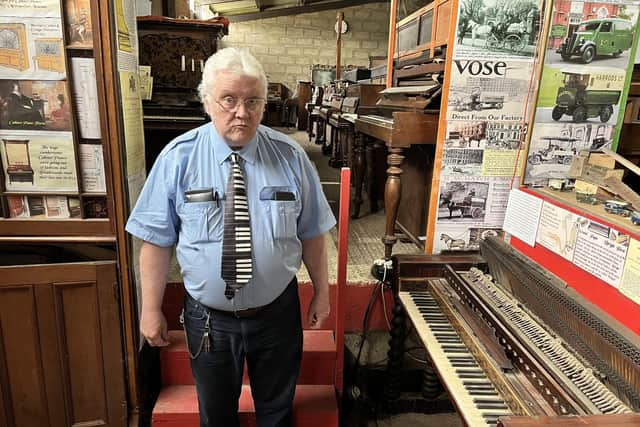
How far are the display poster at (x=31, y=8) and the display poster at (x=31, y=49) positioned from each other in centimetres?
1

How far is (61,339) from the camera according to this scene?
5.87ft

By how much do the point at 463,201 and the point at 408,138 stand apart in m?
0.43

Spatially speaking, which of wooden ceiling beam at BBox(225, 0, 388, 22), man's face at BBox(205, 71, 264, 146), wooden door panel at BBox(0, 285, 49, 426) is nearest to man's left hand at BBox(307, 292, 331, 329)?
man's face at BBox(205, 71, 264, 146)

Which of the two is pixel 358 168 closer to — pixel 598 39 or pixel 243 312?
pixel 598 39

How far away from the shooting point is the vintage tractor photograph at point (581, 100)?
2.04 m

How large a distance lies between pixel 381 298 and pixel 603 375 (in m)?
1.22

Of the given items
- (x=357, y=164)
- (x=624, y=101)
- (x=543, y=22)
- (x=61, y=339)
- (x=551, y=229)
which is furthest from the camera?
(x=357, y=164)

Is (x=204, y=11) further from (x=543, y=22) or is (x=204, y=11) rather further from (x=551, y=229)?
(x=551, y=229)

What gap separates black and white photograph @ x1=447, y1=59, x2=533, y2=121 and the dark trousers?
48.4 inches

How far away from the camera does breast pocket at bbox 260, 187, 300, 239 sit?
1329 millimetres

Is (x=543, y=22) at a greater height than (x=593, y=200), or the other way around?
(x=543, y=22)

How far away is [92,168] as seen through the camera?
172 centimetres

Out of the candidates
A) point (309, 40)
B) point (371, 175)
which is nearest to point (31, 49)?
point (371, 175)

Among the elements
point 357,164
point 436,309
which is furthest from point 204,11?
point 436,309
